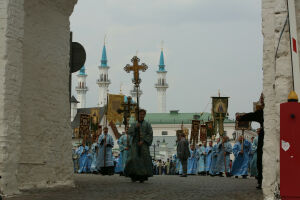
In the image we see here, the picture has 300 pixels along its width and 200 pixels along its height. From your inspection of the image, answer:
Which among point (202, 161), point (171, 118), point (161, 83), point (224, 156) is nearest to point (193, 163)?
point (202, 161)

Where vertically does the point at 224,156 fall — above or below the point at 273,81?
below

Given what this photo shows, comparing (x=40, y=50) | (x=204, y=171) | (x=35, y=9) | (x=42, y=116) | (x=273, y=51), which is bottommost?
(x=204, y=171)

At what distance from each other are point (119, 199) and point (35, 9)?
5.28m

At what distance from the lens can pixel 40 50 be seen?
1208cm

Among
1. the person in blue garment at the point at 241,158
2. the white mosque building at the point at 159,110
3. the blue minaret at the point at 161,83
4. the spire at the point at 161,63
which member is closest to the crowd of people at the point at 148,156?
the person in blue garment at the point at 241,158

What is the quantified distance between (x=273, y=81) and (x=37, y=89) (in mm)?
5903

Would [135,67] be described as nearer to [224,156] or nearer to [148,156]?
[148,156]

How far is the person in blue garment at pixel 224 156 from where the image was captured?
24.4 metres

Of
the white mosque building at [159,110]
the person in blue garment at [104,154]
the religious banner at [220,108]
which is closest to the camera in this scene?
the person in blue garment at [104,154]

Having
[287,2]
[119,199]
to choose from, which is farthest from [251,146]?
[287,2]

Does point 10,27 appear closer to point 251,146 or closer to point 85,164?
point 251,146

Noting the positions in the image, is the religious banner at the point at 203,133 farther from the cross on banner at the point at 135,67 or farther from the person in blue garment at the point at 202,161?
Result: the cross on banner at the point at 135,67

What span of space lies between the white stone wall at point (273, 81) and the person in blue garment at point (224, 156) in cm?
1632

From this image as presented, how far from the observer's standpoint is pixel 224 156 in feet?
80.2
